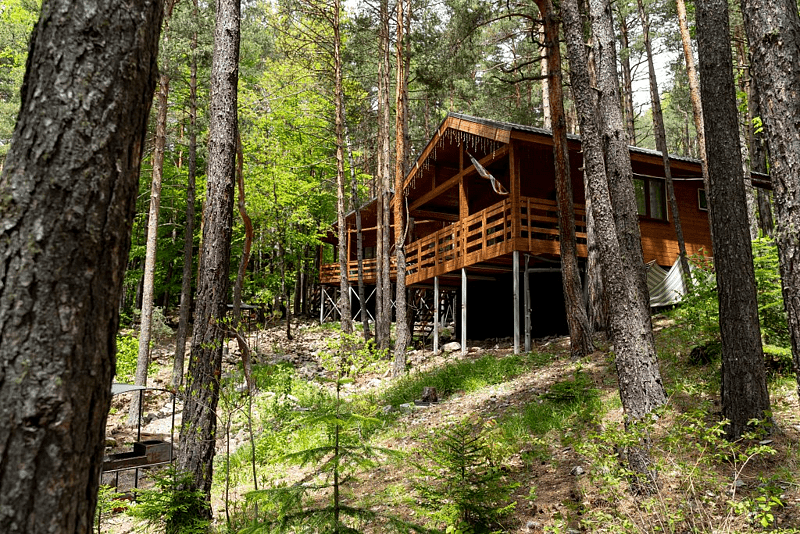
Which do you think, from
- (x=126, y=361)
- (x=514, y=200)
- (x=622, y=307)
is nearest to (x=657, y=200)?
(x=514, y=200)

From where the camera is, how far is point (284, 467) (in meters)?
8.32

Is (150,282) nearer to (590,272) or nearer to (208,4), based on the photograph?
(208,4)

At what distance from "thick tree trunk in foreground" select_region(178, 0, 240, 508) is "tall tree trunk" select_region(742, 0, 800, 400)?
4930 millimetres

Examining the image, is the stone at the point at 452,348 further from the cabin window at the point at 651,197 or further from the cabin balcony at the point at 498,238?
the cabin window at the point at 651,197

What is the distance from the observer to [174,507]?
470 cm

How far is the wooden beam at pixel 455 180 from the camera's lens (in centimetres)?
1380

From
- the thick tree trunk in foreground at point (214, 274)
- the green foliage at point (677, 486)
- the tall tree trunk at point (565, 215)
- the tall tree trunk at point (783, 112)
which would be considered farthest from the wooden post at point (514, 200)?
the tall tree trunk at point (783, 112)

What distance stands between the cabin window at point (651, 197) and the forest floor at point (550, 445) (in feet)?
12.4

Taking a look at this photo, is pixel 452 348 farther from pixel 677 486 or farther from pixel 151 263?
pixel 677 486

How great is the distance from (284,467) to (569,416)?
14.3 ft

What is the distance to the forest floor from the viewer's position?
4.29 meters

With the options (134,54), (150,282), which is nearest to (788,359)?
(134,54)

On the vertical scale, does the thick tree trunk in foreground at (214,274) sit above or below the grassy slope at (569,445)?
above

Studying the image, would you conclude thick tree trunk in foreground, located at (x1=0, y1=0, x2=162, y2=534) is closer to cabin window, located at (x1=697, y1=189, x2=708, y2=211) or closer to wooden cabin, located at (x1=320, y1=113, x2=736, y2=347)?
wooden cabin, located at (x1=320, y1=113, x2=736, y2=347)
